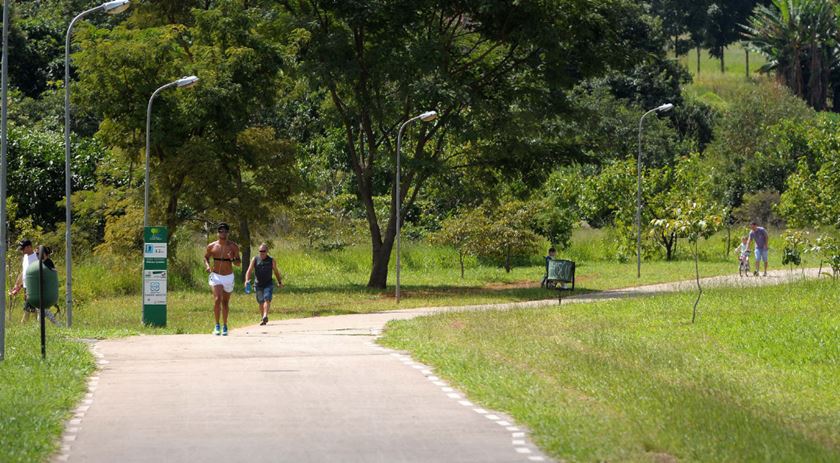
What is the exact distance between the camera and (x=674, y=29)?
109438 millimetres

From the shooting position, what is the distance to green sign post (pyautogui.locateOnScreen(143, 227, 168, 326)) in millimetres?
26938

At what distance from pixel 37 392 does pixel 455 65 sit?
31.5 m

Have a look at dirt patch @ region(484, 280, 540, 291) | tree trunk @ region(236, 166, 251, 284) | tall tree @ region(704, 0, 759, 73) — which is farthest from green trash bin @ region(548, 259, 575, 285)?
tall tree @ region(704, 0, 759, 73)

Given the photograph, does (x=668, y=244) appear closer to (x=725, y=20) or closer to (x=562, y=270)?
(x=562, y=270)

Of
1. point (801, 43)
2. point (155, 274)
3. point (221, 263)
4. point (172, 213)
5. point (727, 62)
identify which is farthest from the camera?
point (727, 62)

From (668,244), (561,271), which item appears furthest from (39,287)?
(668,244)

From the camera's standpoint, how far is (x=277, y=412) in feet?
43.3

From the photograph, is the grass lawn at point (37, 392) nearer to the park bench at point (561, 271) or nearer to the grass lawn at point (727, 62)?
the park bench at point (561, 271)

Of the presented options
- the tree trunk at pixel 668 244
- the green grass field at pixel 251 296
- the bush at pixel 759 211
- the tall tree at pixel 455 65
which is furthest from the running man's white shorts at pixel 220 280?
the bush at pixel 759 211

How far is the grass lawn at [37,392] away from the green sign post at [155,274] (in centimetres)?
517

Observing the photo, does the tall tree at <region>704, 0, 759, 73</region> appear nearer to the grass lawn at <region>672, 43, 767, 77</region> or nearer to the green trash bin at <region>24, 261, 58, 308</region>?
the grass lawn at <region>672, 43, 767, 77</region>

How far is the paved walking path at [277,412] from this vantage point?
11014 millimetres

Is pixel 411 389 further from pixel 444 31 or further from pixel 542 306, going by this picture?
pixel 444 31

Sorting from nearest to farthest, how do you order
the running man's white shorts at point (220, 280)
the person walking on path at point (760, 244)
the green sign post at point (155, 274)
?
the running man's white shorts at point (220, 280) → the green sign post at point (155, 274) → the person walking on path at point (760, 244)
